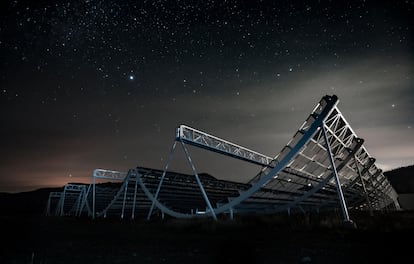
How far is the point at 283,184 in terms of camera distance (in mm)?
17234

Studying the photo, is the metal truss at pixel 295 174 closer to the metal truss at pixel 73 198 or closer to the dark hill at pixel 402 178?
the metal truss at pixel 73 198

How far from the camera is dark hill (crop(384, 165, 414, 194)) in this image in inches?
5079

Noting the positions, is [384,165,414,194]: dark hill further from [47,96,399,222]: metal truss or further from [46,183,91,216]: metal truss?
[46,183,91,216]: metal truss

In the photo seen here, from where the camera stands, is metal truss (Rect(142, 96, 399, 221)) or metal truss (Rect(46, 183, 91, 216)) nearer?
metal truss (Rect(142, 96, 399, 221))

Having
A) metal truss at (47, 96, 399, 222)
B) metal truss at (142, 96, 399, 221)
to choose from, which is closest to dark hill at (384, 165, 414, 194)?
metal truss at (47, 96, 399, 222)

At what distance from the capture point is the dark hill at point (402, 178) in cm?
12900

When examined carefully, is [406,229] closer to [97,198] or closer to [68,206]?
[97,198]

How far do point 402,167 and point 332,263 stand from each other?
626 feet

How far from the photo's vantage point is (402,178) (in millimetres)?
141250

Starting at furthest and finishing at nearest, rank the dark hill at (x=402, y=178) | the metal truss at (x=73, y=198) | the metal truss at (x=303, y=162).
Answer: the dark hill at (x=402, y=178) → the metal truss at (x=73, y=198) → the metal truss at (x=303, y=162)

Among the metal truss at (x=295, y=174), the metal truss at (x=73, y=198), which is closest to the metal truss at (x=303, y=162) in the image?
the metal truss at (x=295, y=174)

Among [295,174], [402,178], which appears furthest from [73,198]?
[402,178]

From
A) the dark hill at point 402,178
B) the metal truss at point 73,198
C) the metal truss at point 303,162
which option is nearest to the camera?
the metal truss at point 303,162

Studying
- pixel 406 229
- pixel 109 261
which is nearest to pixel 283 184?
pixel 406 229
